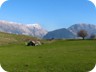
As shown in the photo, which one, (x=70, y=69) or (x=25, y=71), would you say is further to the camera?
(x=70, y=69)

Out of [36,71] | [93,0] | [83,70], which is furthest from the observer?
[83,70]

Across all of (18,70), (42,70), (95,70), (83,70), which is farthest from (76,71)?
(95,70)

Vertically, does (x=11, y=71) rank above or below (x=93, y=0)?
below

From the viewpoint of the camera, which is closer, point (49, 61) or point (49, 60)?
point (49, 61)

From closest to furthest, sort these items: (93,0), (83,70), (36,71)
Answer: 1. (93,0)
2. (36,71)
3. (83,70)

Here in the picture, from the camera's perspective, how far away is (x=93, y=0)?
10.6 m

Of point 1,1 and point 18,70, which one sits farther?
point 18,70

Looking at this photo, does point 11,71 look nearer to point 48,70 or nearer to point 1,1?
point 48,70

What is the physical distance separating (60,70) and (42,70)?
0.98 meters

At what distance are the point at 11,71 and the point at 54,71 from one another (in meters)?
2.18

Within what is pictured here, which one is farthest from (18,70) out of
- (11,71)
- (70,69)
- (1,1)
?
(1,1)

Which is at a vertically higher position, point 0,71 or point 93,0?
point 93,0

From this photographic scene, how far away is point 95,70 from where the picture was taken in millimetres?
10758

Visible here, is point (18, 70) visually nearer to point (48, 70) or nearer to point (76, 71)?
point (48, 70)
